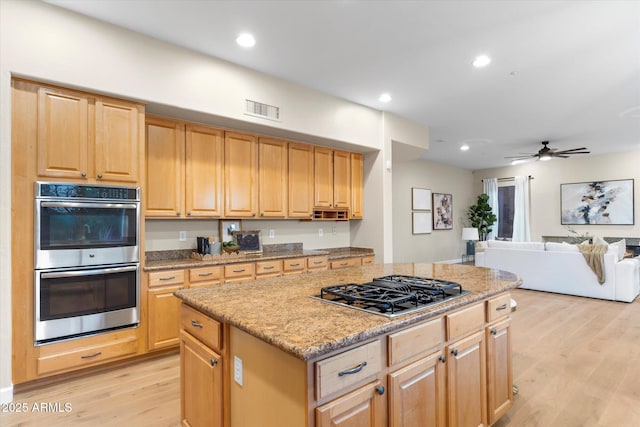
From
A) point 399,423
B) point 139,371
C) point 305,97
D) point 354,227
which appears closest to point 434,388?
point 399,423

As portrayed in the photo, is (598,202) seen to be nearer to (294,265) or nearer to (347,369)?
(294,265)

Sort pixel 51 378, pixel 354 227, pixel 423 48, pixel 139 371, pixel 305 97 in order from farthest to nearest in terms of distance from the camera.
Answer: pixel 354 227
pixel 305 97
pixel 423 48
pixel 139 371
pixel 51 378

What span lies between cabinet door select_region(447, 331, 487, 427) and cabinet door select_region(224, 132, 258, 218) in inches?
110

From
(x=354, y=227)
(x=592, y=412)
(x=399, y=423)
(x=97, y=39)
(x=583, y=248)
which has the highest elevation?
(x=97, y=39)

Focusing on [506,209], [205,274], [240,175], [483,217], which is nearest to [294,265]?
[205,274]

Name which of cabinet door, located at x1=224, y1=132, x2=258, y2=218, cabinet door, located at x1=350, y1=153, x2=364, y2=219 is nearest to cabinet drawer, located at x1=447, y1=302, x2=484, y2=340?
cabinet door, located at x1=224, y1=132, x2=258, y2=218

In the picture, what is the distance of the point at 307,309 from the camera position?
1.51m

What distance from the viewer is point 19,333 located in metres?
2.44

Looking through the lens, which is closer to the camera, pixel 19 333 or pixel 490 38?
pixel 19 333

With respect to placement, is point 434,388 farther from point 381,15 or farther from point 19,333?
point 19,333

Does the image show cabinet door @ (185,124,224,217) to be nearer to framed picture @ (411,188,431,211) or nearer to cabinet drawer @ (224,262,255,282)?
cabinet drawer @ (224,262,255,282)

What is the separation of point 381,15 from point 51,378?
390cm

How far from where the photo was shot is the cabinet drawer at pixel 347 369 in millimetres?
1127

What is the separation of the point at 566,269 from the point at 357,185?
375 centimetres
